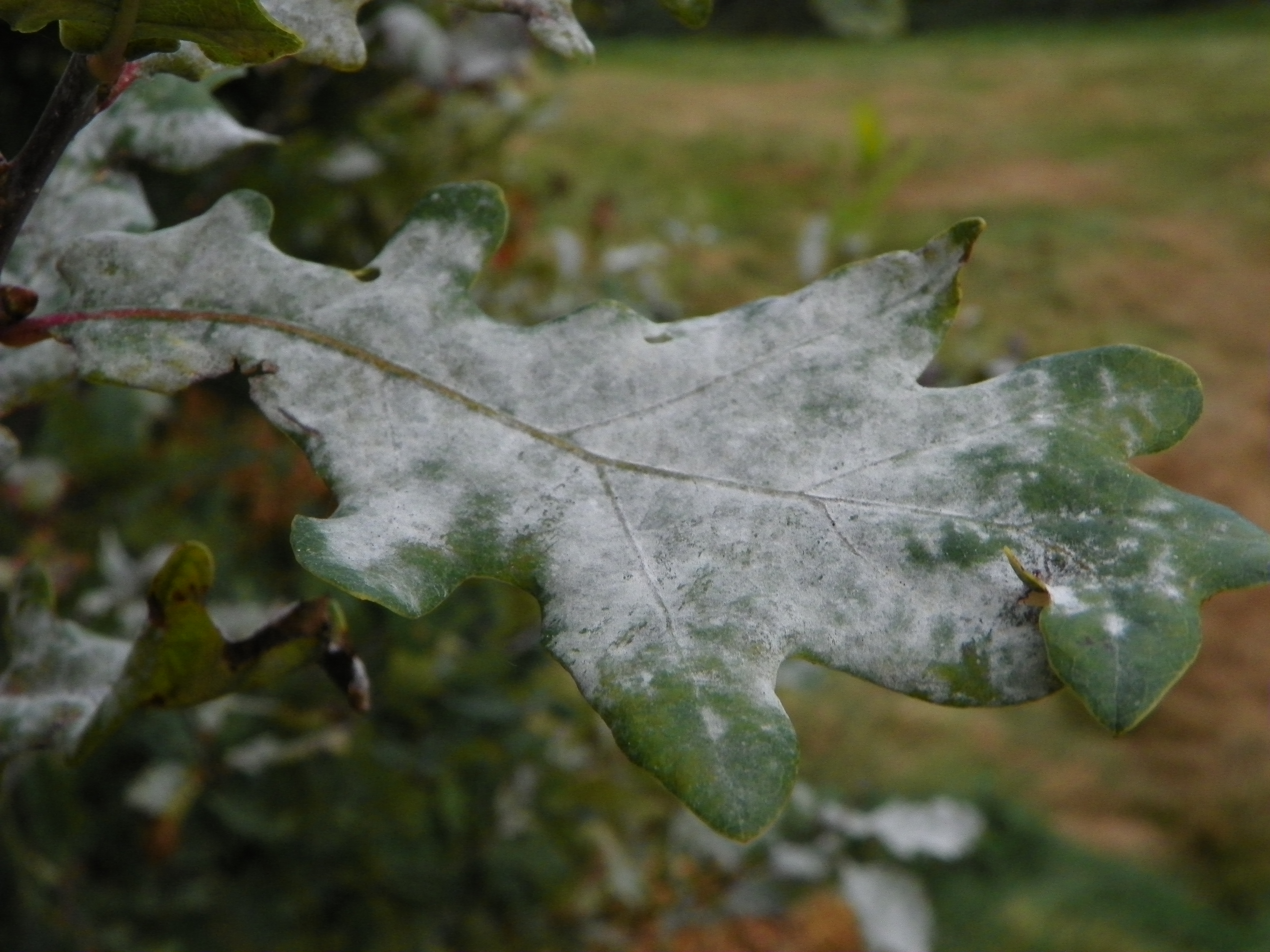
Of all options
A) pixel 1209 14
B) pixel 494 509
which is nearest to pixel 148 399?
pixel 494 509

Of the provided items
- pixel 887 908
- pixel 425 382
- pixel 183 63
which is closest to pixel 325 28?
pixel 183 63

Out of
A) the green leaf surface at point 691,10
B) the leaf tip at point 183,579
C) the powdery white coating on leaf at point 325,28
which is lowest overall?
the leaf tip at point 183,579

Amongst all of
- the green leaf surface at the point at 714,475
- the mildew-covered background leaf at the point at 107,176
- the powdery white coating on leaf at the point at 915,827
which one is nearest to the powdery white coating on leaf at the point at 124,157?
the mildew-covered background leaf at the point at 107,176

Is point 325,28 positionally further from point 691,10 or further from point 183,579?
point 183,579

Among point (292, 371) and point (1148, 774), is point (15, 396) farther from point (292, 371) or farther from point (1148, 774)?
point (1148, 774)

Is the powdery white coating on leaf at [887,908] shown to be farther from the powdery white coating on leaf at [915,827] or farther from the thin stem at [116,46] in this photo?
the thin stem at [116,46]
